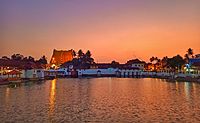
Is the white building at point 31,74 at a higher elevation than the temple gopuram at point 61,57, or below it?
below

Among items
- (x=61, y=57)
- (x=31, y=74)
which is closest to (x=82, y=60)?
(x=61, y=57)

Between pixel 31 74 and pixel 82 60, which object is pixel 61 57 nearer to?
pixel 82 60

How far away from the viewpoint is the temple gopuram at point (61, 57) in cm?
18300

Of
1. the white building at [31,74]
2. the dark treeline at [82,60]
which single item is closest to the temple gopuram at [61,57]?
the dark treeline at [82,60]

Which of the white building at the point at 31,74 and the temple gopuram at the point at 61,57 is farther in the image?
the temple gopuram at the point at 61,57

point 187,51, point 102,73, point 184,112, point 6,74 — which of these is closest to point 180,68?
point 187,51

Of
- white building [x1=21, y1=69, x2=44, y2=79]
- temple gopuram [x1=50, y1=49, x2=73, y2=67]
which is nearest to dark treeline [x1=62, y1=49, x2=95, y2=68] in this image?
temple gopuram [x1=50, y1=49, x2=73, y2=67]

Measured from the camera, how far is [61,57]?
607 feet

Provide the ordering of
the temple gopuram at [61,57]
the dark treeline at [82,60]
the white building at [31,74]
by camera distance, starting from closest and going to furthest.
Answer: the white building at [31,74] < the dark treeline at [82,60] < the temple gopuram at [61,57]

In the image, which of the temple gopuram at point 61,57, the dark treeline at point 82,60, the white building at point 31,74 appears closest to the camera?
the white building at point 31,74

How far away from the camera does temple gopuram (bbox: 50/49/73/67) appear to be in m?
183

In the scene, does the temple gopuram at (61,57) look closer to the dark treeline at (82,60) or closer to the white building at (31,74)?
the dark treeline at (82,60)

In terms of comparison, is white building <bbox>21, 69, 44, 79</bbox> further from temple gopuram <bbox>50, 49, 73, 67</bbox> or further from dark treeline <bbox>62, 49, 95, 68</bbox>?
temple gopuram <bbox>50, 49, 73, 67</bbox>

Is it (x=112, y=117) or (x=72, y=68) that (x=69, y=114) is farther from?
(x=72, y=68)
